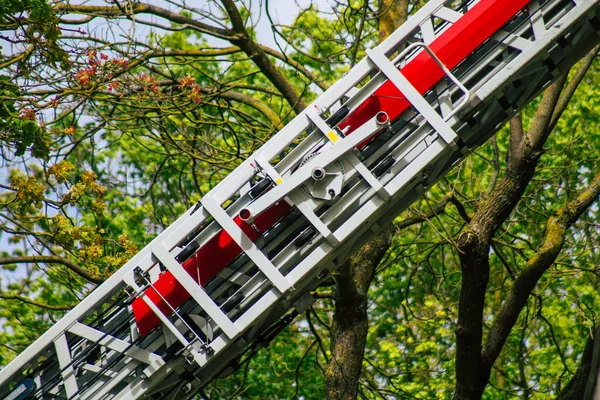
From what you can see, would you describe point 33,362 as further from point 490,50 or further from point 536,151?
point 536,151

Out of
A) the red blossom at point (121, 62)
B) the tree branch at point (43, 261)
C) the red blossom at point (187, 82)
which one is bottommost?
the tree branch at point (43, 261)

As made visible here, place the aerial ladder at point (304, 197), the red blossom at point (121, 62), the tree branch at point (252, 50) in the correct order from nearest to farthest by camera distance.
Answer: the aerial ladder at point (304, 197) → the red blossom at point (121, 62) → the tree branch at point (252, 50)

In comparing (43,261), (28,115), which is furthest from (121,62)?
(43,261)

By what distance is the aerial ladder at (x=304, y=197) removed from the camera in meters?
5.08

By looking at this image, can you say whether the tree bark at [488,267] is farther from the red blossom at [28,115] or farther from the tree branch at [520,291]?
the red blossom at [28,115]

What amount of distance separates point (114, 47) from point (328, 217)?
12.4 ft

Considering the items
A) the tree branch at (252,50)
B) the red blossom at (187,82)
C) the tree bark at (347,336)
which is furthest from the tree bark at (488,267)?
the red blossom at (187,82)

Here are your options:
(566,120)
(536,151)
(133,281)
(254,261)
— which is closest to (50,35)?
(133,281)

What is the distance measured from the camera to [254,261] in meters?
5.06

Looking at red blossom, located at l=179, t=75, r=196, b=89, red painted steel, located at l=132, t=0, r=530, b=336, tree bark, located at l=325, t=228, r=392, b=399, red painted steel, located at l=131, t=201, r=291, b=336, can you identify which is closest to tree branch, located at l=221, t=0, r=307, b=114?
red blossom, located at l=179, t=75, r=196, b=89

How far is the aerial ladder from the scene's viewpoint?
5082 mm

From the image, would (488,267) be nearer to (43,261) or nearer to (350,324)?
(350,324)

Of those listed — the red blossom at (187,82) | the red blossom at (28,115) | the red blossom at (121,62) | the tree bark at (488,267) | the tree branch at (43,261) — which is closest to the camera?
the red blossom at (28,115)

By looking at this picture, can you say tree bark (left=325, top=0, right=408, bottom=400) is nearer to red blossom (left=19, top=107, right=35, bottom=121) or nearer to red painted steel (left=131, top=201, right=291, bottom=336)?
red painted steel (left=131, top=201, right=291, bottom=336)
